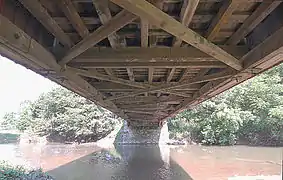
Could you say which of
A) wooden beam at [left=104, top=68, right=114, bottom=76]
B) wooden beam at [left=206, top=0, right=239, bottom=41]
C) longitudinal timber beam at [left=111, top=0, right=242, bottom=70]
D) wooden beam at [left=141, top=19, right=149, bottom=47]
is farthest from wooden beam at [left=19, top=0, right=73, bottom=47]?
wooden beam at [left=206, top=0, right=239, bottom=41]

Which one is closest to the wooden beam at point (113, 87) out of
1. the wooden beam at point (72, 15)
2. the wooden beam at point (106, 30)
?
the wooden beam at point (106, 30)

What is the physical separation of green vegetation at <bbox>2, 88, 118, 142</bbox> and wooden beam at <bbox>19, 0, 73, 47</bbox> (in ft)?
76.8

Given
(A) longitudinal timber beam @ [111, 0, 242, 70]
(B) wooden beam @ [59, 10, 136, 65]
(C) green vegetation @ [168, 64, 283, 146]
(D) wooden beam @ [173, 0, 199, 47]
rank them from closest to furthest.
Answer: (A) longitudinal timber beam @ [111, 0, 242, 70] < (D) wooden beam @ [173, 0, 199, 47] < (B) wooden beam @ [59, 10, 136, 65] < (C) green vegetation @ [168, 64, 283, 146]

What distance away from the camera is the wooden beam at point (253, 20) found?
297 centimetres

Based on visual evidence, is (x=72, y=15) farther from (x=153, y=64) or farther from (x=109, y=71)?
(x=109, y=71)

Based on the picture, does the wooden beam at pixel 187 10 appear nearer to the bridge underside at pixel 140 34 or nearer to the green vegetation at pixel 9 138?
the bridge underside at pixel 140 34

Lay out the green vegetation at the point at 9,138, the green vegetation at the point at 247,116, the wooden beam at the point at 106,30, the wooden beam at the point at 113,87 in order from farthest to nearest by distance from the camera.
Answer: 1. the green vegetation at the point at 9,138
2. the green vegetation at the point at 247,116
3. the wooden beam at the point at 113,87
4. the wooden beam at the point at 106,30

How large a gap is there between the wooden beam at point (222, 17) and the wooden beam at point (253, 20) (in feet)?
0.86

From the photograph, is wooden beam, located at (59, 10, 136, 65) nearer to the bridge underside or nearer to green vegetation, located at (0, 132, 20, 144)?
the bridge underside

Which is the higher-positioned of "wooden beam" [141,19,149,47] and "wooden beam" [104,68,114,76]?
"wooden beam" [104,68,114,76]

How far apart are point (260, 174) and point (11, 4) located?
9.54m

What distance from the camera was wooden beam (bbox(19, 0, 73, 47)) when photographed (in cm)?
295

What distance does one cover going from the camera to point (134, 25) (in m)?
3.74

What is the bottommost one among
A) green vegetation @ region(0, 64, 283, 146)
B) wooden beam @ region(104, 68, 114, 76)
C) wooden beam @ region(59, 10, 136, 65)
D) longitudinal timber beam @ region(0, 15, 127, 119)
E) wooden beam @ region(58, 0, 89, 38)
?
longitudinal timber beam @ region(0, 15, 127, 119)
